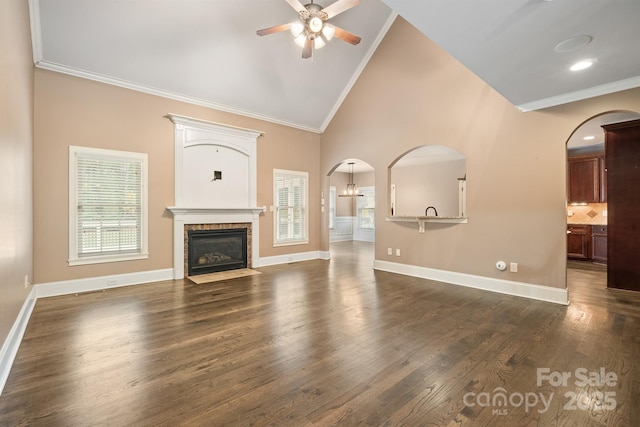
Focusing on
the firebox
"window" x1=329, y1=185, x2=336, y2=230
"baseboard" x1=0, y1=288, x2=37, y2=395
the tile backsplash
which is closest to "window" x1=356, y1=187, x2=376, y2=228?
"window" x1=329, y1=185, x2=336, y2=230

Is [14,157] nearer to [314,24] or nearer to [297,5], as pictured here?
[297,5]

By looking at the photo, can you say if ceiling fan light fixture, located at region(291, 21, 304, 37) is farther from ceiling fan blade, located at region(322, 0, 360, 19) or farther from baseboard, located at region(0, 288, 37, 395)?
baseboard, located at region(0, 288, 37, 395)

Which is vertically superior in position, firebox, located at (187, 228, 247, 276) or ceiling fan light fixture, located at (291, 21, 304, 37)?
ceiling fan light fixture, located at (291, 21, 304, 37)

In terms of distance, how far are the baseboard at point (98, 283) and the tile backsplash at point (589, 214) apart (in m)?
9.33

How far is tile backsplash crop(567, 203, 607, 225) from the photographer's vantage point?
21.9 feet

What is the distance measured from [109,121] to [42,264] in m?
2.34

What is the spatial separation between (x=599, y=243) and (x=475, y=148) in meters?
4.63

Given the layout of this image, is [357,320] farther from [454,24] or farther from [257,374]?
[454,24]

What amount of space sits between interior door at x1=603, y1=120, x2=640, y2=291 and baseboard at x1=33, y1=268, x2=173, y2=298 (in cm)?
738

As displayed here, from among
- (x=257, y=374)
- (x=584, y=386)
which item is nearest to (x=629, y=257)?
(x=584, y=386)

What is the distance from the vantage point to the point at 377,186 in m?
5.92

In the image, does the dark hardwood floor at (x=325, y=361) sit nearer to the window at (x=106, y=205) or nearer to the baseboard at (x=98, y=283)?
the baseboard at (x=98, y=283)

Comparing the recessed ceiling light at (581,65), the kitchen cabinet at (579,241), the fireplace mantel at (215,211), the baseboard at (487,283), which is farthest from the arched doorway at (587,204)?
the fireplace mantel at (215,211)

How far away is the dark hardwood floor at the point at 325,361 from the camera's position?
5.73 feet
